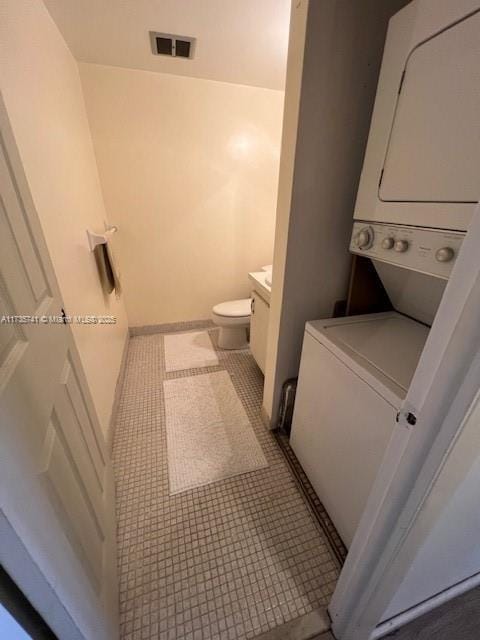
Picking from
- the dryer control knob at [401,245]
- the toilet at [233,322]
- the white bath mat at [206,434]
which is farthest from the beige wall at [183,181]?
the dryer control knob at [401,245]

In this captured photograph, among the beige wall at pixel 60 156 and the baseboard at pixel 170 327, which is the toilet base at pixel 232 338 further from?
the beige wall at pixel 60 156

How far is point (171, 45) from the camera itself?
5.36 feet

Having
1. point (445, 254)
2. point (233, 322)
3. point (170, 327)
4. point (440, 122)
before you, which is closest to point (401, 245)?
point (445, 254)

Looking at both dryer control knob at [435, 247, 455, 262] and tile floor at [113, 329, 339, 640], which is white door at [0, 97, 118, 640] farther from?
dryer control knob at [435, 247, 455, 262]

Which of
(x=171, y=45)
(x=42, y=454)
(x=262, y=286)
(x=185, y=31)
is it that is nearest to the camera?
(x=42, y=454)

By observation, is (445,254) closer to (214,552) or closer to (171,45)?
(214,552)

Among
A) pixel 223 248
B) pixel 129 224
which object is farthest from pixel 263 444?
pixel 129 224

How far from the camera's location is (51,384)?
709 mm

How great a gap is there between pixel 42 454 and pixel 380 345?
1.15 meters

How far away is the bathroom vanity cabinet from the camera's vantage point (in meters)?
1.83

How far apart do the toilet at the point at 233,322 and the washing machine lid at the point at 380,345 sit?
1.24 metres

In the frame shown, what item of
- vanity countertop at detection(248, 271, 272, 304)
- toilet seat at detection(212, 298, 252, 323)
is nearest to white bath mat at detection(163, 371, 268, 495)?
toilet seat at detection(212, 298, 252, 323)

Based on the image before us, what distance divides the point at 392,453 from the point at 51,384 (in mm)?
898

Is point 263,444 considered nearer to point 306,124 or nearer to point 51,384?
point 51,384
